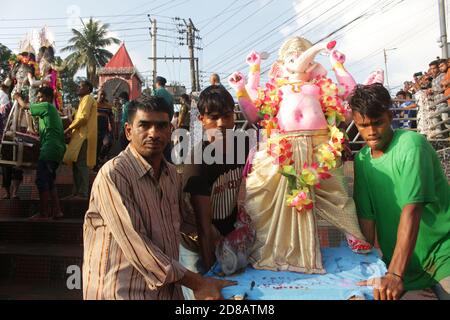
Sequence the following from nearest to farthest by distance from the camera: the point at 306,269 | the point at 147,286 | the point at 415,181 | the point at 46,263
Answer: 1. the point at 147,286
2. the point at 415,181
3. the point at 306,269
4. the point at 46,263

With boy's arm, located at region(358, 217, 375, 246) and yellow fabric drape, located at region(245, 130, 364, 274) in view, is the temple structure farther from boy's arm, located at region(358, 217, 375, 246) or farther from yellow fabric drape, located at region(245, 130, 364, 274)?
boy's arm, located at region(358, 217, 375, 246)

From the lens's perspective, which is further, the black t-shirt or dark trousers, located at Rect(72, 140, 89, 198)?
dark trousers, located at Rect(72, 140, 89, 198)

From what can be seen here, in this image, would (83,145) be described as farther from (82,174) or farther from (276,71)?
(276,71)

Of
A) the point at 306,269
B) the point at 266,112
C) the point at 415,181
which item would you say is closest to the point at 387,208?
the point at 415,181

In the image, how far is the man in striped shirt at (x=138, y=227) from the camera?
1.82 m

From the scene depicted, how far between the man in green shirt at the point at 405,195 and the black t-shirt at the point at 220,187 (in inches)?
31.5

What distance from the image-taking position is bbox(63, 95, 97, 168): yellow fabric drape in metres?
5.73

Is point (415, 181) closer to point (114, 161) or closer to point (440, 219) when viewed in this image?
point (440, 219)

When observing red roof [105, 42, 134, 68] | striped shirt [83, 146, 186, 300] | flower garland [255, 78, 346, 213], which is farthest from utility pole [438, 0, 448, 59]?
red roof [105, 42, 134, 68]

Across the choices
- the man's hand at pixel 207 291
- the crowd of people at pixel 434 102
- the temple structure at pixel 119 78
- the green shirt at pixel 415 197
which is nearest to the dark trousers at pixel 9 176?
the man's hand at pixel 207 291

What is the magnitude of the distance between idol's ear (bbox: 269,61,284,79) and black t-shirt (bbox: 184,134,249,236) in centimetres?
91

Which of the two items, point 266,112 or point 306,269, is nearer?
point 306,269

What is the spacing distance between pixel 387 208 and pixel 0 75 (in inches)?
1173

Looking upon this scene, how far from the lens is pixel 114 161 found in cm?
195
